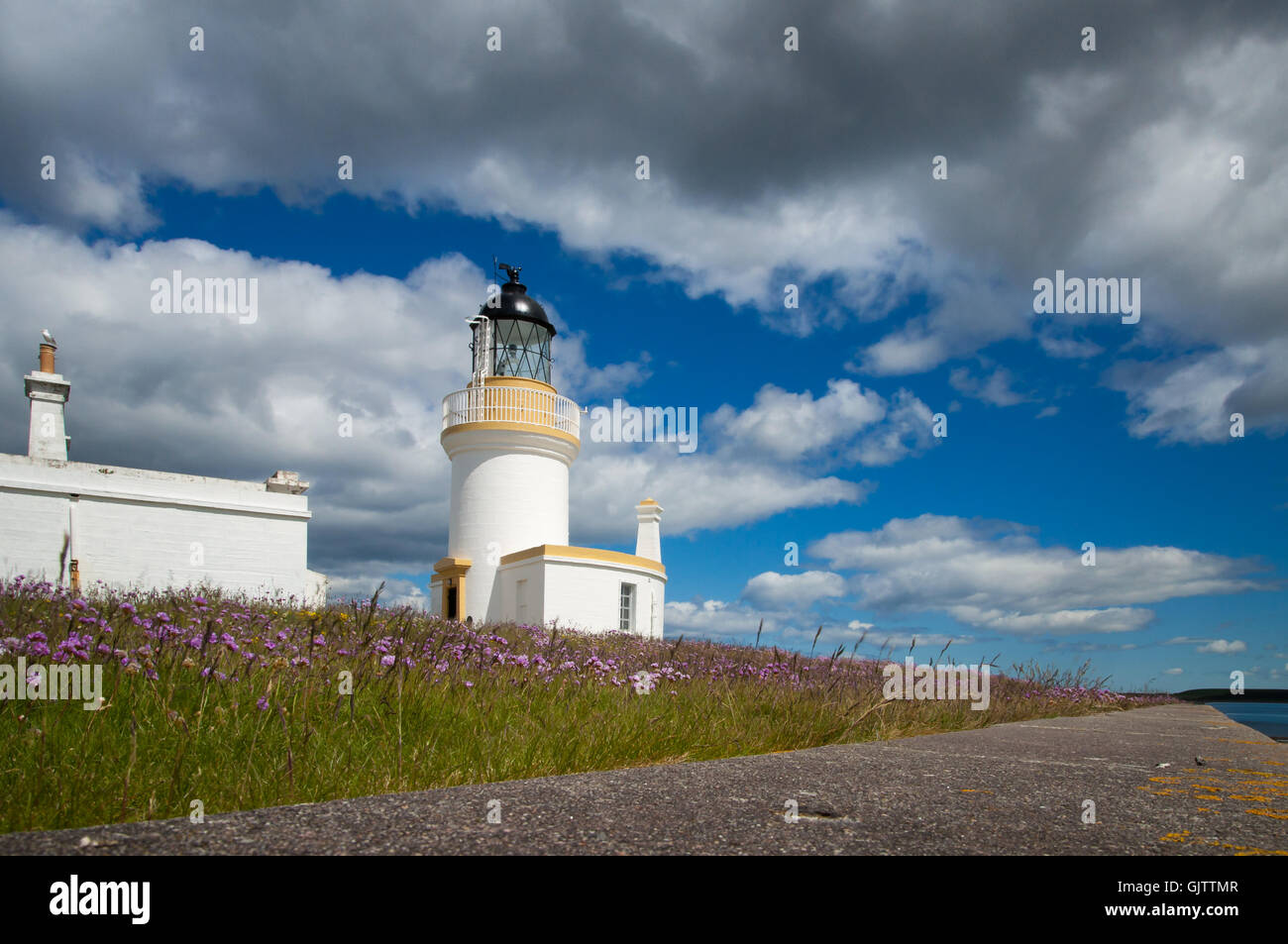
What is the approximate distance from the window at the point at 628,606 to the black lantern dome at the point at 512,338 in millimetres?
6858

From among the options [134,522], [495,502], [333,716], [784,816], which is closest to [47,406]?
[134,522]

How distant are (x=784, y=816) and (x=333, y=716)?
92.7 inches

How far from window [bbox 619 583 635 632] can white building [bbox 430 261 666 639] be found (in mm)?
28

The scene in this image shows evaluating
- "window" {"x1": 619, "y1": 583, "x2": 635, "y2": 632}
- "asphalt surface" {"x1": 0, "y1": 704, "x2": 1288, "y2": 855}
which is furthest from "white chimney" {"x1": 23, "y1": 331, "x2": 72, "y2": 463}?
"asphalt surface" {"x1": 0, "y1": 704, "x2": 1288, "y2": 855}

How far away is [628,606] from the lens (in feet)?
73.6

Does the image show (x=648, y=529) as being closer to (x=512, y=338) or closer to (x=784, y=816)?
(x=512, y=338)

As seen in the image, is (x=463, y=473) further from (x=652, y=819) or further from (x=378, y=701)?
(x=652, y=819)

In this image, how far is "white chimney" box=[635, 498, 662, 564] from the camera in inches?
1000

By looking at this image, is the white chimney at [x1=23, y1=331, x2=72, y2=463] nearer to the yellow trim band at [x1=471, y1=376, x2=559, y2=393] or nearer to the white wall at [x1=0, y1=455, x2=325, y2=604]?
the white wall at [x1=0, y1=455, x2=325, y2=604]

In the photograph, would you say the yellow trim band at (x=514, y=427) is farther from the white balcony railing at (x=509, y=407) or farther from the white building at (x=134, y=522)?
the white building at (x=134, y=522)

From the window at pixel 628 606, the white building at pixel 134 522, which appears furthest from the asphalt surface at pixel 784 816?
the window at pixel 628 606

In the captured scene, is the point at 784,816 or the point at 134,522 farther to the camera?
the point at 134,522
